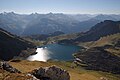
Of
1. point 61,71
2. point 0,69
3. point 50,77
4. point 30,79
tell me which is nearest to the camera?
point 30,79

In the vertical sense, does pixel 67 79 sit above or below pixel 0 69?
below

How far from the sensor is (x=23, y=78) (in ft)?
128

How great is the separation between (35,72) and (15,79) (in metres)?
9.95

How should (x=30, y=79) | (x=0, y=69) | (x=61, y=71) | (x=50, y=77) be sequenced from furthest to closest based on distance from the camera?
(x=61, y=71) < (x=50, y=77) < (x=0, y=69) < (x=30, y=79)

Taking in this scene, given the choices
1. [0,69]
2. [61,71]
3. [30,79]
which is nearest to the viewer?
[30,79]

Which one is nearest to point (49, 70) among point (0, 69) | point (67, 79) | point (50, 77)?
point (50, 77)

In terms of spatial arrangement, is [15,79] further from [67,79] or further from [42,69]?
[67,79]

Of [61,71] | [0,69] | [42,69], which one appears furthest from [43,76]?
[0,69]

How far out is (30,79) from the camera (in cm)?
3822

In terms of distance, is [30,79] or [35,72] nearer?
[30,79]

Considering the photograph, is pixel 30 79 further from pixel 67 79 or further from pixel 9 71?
pixel 67 79

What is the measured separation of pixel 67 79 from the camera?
53781 millimetres

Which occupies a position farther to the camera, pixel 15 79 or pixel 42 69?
pixel 42 69

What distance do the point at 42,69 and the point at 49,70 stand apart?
87.3 inches
